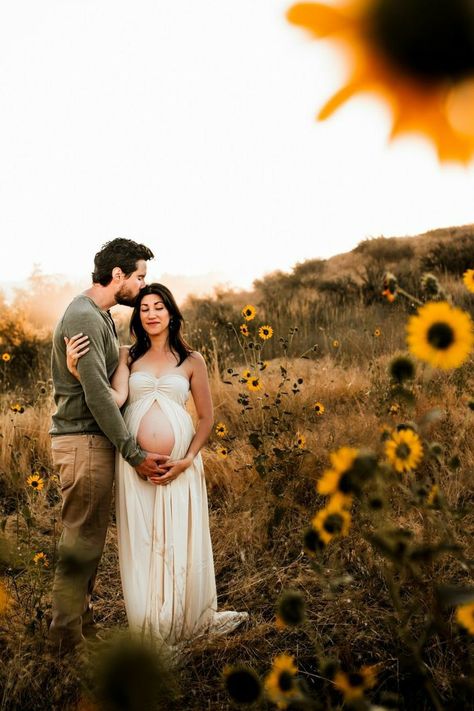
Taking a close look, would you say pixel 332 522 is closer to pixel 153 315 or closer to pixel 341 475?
pixel 341 475

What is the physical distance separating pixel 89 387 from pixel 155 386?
0.43 m

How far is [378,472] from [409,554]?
0.18 m

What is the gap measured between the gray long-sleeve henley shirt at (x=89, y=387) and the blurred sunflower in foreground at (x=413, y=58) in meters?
2.41

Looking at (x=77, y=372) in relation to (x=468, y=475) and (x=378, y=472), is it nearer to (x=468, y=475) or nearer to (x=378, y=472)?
(x=378, y=472)

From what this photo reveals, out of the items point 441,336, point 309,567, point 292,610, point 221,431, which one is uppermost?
point 441,336

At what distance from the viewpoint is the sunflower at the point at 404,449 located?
1.39 m

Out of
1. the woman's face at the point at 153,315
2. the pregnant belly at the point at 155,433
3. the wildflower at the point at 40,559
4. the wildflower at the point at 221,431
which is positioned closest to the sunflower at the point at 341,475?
the pregnant belly at the point at 155,433

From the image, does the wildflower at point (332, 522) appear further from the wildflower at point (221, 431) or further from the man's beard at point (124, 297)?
the wildflower at point (221, 431)

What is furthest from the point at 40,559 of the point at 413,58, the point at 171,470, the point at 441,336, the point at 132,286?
the point at 413,58

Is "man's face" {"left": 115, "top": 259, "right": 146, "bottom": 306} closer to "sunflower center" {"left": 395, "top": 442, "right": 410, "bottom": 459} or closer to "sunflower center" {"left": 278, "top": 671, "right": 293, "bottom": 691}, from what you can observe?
"sunflower center" {"left": 395, "top": 442, "right": 410, "bottom": 459}

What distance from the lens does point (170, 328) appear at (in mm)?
3348

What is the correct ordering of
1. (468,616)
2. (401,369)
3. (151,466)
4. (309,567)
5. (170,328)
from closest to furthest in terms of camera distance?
(468,616) < (401,369) < (151,466) < (309,567) < (170,328)

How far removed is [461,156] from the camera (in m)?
0.44

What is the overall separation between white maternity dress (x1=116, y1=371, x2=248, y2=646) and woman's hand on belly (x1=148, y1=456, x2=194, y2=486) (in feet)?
0.16
